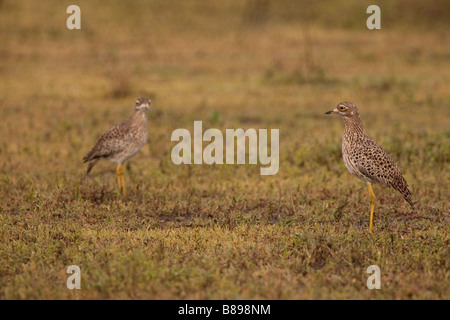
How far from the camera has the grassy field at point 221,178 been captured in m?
6.22

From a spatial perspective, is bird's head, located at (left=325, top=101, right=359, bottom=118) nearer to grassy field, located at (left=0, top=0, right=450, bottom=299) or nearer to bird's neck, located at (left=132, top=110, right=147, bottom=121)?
grassy field, located at (left=0, top=0, right=450, bottom=299)

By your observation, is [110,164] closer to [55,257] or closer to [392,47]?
[55,257]

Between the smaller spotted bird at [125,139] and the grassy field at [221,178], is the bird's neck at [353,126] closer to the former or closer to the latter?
the grassy field at [221,178]

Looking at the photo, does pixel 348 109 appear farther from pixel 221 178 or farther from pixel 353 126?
pixel 221 178

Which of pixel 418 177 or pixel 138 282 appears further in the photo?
pixel 418 177

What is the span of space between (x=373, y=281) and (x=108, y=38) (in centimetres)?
2210

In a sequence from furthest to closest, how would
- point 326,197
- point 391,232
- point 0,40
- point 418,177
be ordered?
point 0,40 → point 418,177 → point 326,197 → point 391,232

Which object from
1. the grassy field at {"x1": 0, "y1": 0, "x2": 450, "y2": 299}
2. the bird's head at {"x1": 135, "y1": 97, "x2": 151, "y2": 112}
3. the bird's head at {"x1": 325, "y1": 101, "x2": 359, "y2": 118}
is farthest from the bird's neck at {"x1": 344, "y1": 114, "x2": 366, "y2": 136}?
the bird's head at {"x1": 135, "y1": 97, "x2": 151, "y2": 112}

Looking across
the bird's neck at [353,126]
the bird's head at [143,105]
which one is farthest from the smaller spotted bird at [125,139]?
the bird's neck at [353,126]

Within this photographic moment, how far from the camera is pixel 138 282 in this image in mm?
6000

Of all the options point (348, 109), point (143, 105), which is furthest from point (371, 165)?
point (143, 105)

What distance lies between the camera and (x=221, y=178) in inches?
410

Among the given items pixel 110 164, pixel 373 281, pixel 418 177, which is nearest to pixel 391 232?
pixel 373 281

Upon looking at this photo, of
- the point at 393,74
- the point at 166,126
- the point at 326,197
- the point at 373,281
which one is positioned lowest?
the point at 373,281
